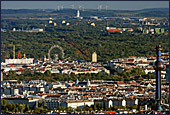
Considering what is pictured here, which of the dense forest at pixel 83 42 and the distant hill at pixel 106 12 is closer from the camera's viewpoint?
the dense forest at pixel 83 42

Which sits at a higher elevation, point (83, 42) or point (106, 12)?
point (83, 42)

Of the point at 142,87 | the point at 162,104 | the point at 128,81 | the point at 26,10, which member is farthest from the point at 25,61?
the point at 26,10

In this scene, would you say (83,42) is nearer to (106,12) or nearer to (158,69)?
(106,12)

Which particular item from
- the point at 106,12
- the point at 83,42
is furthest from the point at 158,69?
the point at 106,12


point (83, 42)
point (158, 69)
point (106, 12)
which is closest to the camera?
point (158, 69)

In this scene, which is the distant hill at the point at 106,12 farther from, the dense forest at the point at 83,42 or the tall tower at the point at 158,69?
the tall tower at the point at 158,69

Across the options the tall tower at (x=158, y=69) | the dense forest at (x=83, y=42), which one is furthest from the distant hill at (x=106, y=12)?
the tall tower at (x=158, y=69)

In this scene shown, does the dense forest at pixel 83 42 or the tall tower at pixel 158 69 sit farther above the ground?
the tall tower at pixel 158 69

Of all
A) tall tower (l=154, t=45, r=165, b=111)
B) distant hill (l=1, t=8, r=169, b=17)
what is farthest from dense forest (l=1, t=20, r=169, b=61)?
tall tower (l=154, t=45, r=165, b=111)

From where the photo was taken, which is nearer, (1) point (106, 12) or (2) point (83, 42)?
(2) point (83, 42)

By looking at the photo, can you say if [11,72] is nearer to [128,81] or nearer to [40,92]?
[128,81]

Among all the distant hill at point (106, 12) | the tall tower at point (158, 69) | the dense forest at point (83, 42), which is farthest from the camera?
the distant hill at point (106, 12)
